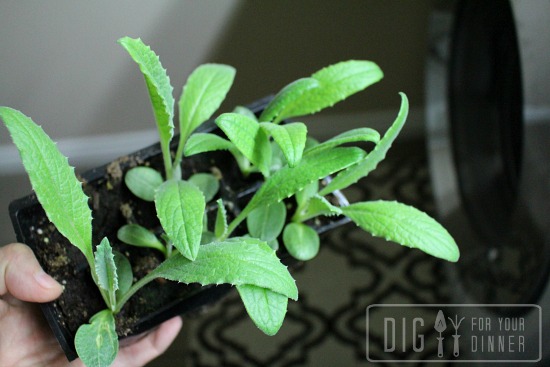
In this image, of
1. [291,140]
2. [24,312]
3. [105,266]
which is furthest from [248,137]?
[24,312]

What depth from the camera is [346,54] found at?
1.24 meters

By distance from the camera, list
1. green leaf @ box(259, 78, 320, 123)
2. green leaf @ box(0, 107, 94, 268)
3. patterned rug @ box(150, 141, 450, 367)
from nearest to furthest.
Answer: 1. green leaf @ box(0, 107, 94, 268)
2. green leaf @ box(259, 78, 320, 123)
3. patterned rug @ box(150, 141, 450, 367)

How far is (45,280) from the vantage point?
22.6 inches

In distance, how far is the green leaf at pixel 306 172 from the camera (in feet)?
1.76

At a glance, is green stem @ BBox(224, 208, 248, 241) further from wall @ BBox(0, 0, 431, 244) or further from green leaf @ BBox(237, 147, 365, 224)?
wall @ BBox(0, 0, 431, 244)

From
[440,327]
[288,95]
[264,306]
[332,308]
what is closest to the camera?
[264,306]

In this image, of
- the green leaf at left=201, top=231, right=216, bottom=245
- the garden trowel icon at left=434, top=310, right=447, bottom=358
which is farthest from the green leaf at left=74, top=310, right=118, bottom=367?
the garden trowel icon at left=434, top=310, right=447, bottom=358

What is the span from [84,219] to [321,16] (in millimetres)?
771

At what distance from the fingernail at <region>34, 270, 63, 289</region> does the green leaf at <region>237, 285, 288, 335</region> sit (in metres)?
0.19

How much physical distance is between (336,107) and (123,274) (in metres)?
0.83

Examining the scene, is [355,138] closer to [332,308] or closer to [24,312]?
[24,312]

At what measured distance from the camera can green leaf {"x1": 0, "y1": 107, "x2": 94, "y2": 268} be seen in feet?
1.58

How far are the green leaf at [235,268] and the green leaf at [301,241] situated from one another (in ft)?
0.26

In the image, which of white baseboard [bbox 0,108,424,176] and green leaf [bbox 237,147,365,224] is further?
white baseboard [bbox 0,108,424,176]
